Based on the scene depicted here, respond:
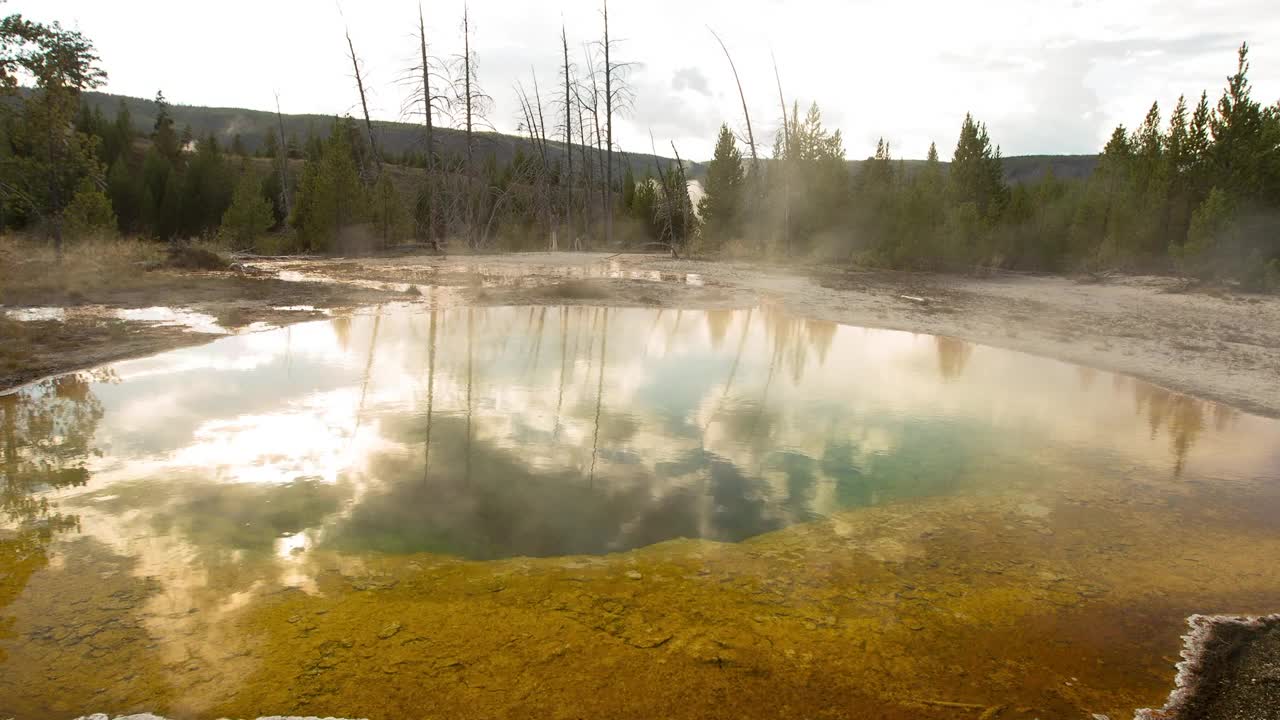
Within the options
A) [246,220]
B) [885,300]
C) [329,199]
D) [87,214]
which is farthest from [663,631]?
[246,220]

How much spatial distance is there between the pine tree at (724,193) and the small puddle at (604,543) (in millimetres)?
27238

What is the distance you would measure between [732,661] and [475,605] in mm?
1339

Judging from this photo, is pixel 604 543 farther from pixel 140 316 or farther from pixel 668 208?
pixel 668 208

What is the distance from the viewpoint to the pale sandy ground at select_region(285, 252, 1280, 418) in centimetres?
1023

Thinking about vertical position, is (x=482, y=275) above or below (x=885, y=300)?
above

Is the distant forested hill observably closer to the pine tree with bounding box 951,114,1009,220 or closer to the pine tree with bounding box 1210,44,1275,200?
the pine tree with bounding box 951,114,1009,220

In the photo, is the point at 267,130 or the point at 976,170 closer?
the point at 976,170

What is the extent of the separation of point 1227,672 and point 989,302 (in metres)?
14.6

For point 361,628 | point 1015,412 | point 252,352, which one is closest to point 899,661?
point 361,628

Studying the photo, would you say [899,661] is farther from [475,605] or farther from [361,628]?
[361,628]

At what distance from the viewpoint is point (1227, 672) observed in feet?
10.8

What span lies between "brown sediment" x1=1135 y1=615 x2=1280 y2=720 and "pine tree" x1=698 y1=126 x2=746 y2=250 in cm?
3165

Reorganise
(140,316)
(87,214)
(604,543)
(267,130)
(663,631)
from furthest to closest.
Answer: (267,130)
(87,214)
(140,316)
(604,543)
(663,631)

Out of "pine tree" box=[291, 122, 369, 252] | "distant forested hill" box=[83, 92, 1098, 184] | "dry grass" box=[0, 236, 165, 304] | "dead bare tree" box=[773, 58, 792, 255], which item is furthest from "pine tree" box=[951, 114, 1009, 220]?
"distant forested hill" box=[83, 92, 1098, 184]
